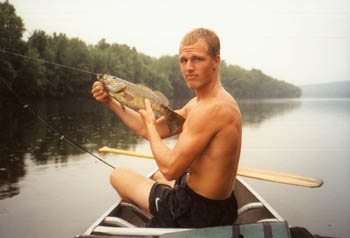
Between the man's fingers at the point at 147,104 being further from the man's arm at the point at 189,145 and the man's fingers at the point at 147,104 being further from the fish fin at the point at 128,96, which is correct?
the man's arm at the point at 189,145

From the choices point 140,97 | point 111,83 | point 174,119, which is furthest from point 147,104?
point 111,83

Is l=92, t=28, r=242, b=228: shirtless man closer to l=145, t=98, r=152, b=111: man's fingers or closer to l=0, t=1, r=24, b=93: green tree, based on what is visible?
l=145, t=98, r=152, b=111: man's fingers

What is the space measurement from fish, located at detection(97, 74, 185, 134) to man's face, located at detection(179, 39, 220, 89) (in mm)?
264

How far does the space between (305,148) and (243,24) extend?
9.04 meters

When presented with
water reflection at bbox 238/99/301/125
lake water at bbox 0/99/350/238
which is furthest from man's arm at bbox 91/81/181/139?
water reflection at bbox 238/99/301/125

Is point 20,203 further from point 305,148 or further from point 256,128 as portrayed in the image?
point 256,128

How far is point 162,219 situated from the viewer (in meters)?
2.09

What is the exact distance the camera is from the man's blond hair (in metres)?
1.83

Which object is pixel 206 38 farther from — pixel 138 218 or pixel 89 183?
pixel 89 183

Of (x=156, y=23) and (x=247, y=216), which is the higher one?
(x=156, y=23)

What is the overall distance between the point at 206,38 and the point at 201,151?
2.21 feet

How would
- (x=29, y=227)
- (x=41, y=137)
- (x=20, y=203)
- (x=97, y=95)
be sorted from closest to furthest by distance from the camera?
1. (x=97, y=95)
2. (x=29, y=227)
3. (x=20, y=203)
4. (x=41, y=137)

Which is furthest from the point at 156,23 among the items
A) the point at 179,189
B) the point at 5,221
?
the point at 5,221

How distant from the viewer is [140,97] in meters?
2.13
